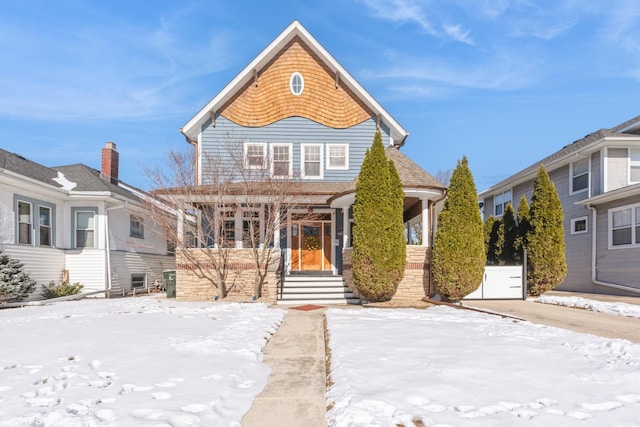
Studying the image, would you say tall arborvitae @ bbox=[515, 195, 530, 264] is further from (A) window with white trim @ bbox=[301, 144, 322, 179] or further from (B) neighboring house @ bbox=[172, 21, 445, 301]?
(A) window with white trim @ bbox=[301, 144, 322, 179]

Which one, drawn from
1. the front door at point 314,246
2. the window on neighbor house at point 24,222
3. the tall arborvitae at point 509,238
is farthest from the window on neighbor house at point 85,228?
the tall arborvitae at point 509,238

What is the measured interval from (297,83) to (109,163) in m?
9.79

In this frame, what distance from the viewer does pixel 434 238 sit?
1142 centimetres

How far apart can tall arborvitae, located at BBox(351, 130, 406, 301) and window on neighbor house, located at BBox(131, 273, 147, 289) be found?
453 inches

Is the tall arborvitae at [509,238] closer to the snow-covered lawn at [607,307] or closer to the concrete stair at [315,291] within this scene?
the snow-covered lawn at [607,307]

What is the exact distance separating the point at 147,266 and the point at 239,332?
549 inches

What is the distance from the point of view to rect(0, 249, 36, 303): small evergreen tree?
11453 millimetres

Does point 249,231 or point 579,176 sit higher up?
point 579,176

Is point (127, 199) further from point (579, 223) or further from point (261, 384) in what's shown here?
point (579, 223)

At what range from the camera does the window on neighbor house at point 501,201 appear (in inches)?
905

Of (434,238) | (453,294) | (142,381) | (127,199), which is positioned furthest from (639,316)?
(127,199)

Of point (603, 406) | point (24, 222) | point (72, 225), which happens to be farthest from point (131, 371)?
point (72, 225)

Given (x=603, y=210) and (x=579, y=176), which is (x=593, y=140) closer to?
(x=579, y=176)

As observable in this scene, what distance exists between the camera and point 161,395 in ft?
11.7
